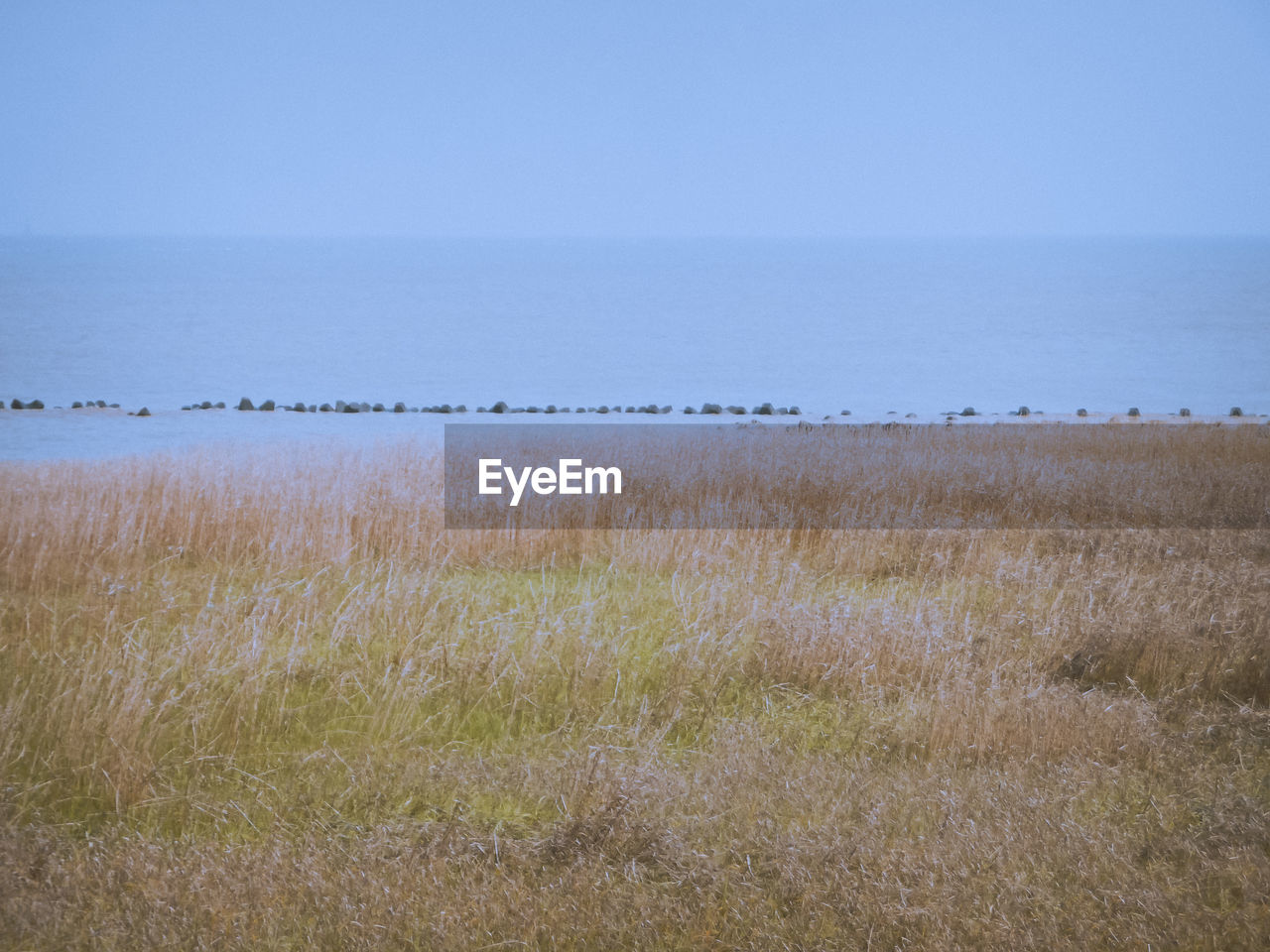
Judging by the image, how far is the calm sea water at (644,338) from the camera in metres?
26.5

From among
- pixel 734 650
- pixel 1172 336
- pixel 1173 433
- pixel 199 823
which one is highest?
pixel 1172 336

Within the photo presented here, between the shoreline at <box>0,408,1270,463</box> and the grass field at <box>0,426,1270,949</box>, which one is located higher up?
the shoreline at <box>0,408,1270,463</box>

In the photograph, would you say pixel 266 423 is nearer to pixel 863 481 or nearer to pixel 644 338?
pixel 863 481

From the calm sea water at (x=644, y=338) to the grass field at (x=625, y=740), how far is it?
9.25 meters

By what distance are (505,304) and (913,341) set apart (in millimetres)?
29185

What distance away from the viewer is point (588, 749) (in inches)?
156

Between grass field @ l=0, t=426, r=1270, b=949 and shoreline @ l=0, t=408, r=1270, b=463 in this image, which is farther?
shoreline @ l=0, t=408, r=1270, b=463

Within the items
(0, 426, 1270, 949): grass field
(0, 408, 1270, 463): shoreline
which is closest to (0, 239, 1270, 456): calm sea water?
(0, 408, 1270, 463): shoreline

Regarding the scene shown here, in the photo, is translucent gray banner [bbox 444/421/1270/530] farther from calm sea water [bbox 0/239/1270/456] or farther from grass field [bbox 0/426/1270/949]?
calm sea water [bbox 0/239/1270/456]

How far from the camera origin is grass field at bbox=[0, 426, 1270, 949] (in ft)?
10.1

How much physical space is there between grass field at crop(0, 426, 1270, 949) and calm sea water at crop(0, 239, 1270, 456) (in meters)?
9.25

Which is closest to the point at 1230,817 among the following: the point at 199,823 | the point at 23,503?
the point at 199,823

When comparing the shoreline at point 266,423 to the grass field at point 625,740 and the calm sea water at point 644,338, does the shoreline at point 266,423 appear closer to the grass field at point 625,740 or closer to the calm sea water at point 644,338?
the calm sea water at point 644,338

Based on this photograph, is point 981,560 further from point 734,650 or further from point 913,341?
point 913,341
